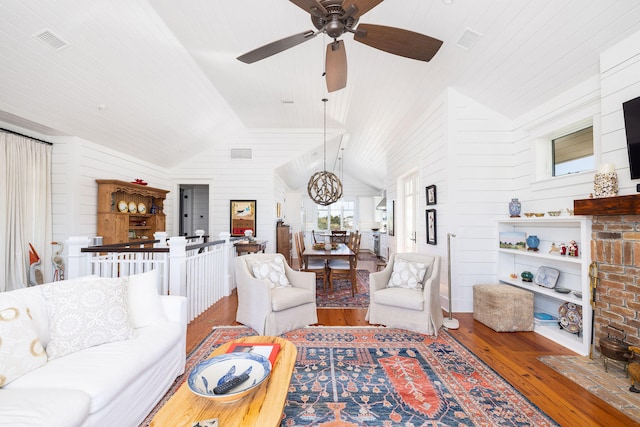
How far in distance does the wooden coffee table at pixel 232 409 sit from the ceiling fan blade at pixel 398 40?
2.29m

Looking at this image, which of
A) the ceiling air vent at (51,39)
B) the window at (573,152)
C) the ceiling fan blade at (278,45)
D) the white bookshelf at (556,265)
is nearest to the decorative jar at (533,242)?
the white bookshelf at (556,265)

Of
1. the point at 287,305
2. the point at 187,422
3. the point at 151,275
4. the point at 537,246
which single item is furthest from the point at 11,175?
the point at 537,246

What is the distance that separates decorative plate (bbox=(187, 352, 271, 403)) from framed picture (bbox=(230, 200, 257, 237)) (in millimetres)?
5696

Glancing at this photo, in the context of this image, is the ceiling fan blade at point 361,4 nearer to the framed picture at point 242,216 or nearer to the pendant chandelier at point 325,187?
the pendant chandelier at point 325,187

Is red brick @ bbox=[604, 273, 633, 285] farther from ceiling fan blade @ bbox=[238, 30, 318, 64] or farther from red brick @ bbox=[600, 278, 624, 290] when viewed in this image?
ceiling fan blade @ bbox=[238, 30, 318, 64]

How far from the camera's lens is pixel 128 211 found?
18.5 feet

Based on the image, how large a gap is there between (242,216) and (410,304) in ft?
16.5

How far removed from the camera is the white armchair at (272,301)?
3.15 metres

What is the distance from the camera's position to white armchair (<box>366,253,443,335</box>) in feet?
10.6

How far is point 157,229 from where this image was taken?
6.37 metres

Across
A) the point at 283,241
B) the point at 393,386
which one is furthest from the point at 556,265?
the point at 283,241

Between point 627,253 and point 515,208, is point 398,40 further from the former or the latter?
point 515,208

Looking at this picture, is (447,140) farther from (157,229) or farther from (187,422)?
(157,229)

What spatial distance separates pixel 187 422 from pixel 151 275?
1475 mm
